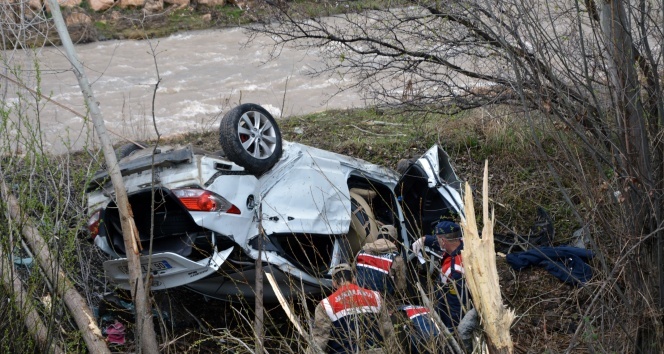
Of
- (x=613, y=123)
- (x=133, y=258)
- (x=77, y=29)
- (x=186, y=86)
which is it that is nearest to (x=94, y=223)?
(x=133, y=258)

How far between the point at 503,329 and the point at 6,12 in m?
4.65

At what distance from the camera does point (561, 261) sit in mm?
7234

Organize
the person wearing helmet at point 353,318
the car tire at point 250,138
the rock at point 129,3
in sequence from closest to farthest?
the person wearing helmet at point 353,318
the car tire at point 250,138
the rock at point 129,3

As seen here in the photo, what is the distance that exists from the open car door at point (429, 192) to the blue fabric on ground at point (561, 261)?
0.79 meters

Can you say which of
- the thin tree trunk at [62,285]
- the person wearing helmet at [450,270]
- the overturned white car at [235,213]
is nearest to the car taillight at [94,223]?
the overturned white car at [235,213]

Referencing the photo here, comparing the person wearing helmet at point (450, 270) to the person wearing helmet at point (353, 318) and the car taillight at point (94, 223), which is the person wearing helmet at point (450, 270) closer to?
the person wearing helmet at point (353, 318)

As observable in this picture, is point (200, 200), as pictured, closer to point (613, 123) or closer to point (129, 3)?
point (613, 123)

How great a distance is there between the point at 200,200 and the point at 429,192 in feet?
8.84

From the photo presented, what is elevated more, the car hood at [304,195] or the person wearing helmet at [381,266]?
the car hood at [304,195]

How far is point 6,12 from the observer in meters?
6.37

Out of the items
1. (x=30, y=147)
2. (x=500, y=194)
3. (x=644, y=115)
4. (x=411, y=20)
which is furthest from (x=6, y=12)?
(x=500, y=194)

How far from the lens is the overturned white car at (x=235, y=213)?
6336 millimetres

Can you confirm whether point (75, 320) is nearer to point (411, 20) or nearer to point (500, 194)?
point (411, 20)

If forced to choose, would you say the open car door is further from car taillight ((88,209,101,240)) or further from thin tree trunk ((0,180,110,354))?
thin tree trunk ((0,180,110,354))
